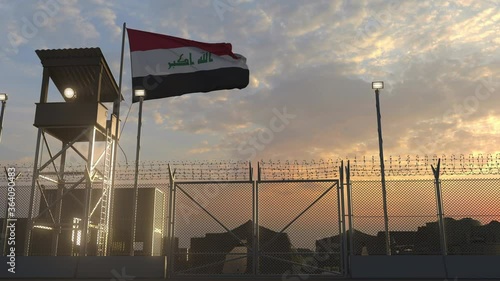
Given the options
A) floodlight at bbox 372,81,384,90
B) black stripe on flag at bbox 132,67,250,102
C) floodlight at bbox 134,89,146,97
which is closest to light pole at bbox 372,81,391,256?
floodlight at bbox 372,81,384,90

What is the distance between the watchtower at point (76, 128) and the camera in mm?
17244

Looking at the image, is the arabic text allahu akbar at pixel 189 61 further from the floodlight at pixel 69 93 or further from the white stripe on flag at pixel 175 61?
the floodlight at pixel 69 93

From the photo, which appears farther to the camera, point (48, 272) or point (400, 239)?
point (400, 239)

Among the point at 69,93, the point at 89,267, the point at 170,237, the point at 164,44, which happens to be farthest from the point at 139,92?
the point at 89,267

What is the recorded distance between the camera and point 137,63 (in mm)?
17172

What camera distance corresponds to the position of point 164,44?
1748 centimetres

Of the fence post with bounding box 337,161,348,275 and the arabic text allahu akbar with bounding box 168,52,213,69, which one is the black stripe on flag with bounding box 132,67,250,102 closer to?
the arabic text allahu akbar with bounding box 168,52,213,69

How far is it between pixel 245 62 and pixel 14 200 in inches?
380

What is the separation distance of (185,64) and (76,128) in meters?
4.74

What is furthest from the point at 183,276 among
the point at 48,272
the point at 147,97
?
the point at 147,97

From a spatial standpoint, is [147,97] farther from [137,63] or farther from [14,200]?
[14,200]

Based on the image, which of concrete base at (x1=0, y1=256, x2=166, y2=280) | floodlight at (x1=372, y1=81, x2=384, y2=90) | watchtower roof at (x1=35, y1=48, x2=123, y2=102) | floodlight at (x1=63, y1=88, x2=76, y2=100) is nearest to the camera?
concrete base at (x1=0, y1=256, x2=166, y2=280)

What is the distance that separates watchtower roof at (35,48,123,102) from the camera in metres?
18.1

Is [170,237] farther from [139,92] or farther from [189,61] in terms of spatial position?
[189,61]
